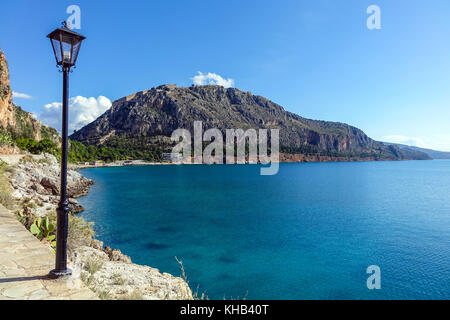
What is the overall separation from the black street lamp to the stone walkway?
30cm

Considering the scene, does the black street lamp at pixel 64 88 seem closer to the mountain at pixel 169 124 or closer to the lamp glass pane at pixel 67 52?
the lamp glass pane at pixel 67 52

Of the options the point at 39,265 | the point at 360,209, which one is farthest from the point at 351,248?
the point at 39,265

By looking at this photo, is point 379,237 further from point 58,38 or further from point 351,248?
point 58,38

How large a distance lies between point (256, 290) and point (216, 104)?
184 meters

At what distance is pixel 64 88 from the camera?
187 inches

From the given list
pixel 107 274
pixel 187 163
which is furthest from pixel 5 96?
pixel 187 163

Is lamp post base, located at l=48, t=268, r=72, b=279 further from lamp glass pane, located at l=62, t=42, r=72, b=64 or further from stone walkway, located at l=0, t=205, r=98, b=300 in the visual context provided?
lamp glass pane, located at l=62, t=42, r=72, b=64

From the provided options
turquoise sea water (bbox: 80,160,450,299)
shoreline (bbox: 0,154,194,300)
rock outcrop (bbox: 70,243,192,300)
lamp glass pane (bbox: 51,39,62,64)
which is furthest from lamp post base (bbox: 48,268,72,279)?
turquoise sea water (bbox: 80,160,450,299)

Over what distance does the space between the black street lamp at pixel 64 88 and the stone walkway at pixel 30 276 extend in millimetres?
304

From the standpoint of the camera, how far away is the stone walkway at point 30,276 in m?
3.84

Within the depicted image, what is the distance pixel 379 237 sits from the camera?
69.6 feet

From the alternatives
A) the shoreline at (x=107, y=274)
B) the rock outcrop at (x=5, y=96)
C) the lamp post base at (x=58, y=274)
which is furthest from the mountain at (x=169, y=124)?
the lamp post base at (x=58, y=274)

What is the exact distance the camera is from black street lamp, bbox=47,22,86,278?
4512mm

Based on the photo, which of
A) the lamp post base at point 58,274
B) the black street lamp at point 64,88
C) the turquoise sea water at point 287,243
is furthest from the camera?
the turquoise sea water at point 287,243
